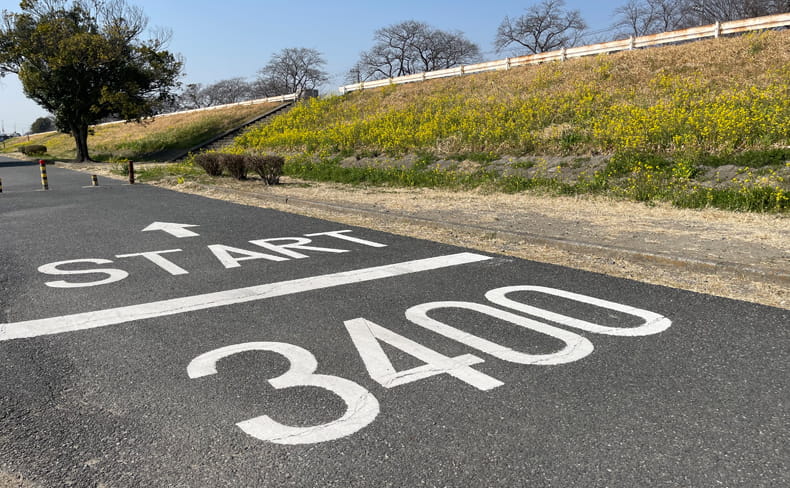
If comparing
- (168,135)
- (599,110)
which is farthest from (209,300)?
(168,135)

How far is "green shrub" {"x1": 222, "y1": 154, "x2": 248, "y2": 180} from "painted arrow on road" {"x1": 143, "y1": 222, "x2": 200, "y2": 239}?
7220mm

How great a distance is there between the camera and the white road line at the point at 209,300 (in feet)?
14.1

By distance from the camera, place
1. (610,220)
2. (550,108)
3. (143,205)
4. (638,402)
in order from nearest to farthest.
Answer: (638,402) → (610,220) → (143,205) → (550,108)

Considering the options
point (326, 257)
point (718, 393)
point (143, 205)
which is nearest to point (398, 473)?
point (718, 393)

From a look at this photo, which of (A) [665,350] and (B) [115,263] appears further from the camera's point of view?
(B) [115,263]

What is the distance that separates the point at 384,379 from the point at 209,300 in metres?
2.39

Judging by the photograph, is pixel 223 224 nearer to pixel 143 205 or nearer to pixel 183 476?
pixel 143 205

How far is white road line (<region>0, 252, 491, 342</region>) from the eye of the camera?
4.30m

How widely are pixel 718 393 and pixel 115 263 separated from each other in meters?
6.26

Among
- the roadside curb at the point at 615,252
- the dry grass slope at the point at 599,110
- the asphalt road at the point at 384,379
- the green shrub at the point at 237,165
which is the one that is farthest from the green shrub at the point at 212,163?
the asphalt road at the point at 384,379

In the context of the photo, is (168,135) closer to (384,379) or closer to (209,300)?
(209,300)

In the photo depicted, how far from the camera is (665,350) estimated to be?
146 inches

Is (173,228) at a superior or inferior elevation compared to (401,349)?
superior

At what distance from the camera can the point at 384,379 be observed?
3.31 m
